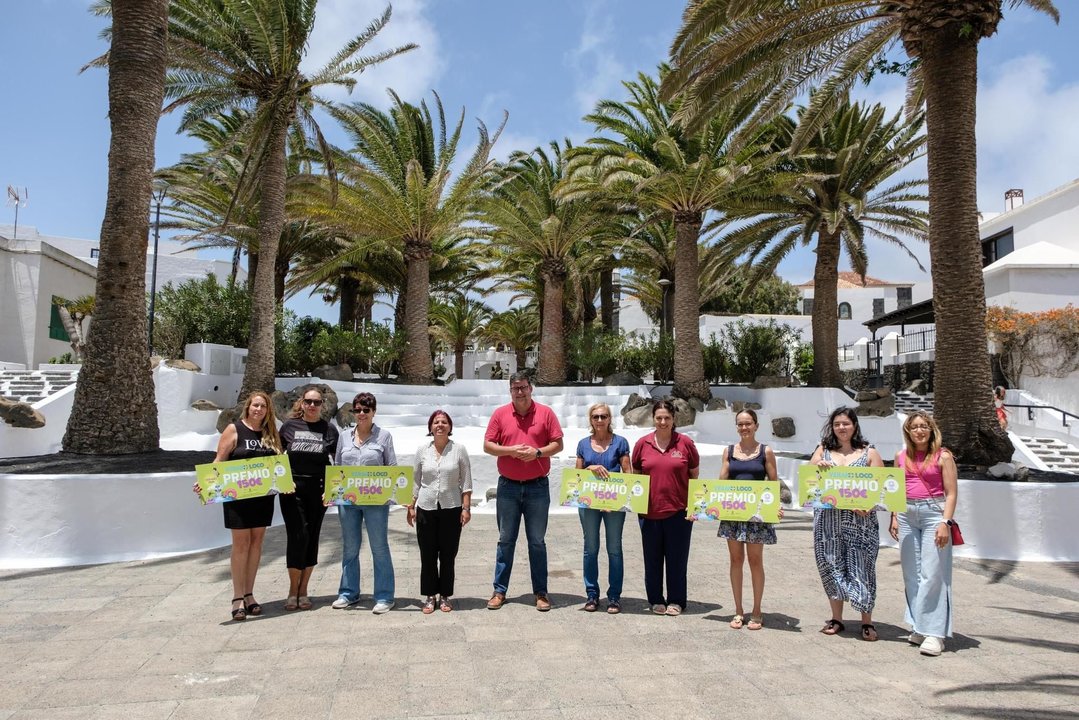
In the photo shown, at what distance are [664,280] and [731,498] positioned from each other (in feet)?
69.2

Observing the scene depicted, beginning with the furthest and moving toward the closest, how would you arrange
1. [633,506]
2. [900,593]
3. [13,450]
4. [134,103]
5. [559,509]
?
[13,450]
[559,509]
[134,103]
[900,593]
[633,506]

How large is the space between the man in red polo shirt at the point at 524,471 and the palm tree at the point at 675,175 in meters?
12.9

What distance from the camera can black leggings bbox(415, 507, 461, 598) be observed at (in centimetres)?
548

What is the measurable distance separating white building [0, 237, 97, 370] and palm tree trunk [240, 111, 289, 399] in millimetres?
12452

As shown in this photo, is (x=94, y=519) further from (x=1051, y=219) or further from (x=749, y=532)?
(x=1051, y=219)

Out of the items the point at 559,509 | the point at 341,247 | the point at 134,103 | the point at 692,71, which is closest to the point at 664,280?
the point at 341,247

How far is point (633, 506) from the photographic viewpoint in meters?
5.40

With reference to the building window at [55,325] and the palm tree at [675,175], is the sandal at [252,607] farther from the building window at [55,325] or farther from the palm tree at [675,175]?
the building window at [55,325]

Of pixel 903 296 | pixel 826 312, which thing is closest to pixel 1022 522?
pixel 826 312

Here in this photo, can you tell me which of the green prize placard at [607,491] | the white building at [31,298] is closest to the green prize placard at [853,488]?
the green prize placard at [607,491]

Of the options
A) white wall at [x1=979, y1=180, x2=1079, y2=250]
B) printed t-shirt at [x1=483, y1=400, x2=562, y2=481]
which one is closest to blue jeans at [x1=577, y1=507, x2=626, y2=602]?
printed t-shirt at [x1=483, y1=400, x2=562, y2=481]

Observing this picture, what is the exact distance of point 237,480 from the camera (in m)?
5.27

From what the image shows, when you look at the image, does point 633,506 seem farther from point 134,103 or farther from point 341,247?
point 341,247

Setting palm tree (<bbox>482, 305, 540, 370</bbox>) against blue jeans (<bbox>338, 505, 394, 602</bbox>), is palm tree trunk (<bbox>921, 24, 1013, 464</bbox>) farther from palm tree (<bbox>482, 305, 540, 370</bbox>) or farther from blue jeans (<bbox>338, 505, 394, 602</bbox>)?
palm tree (<bbox>482, 305, 540, 370</bbox>)
